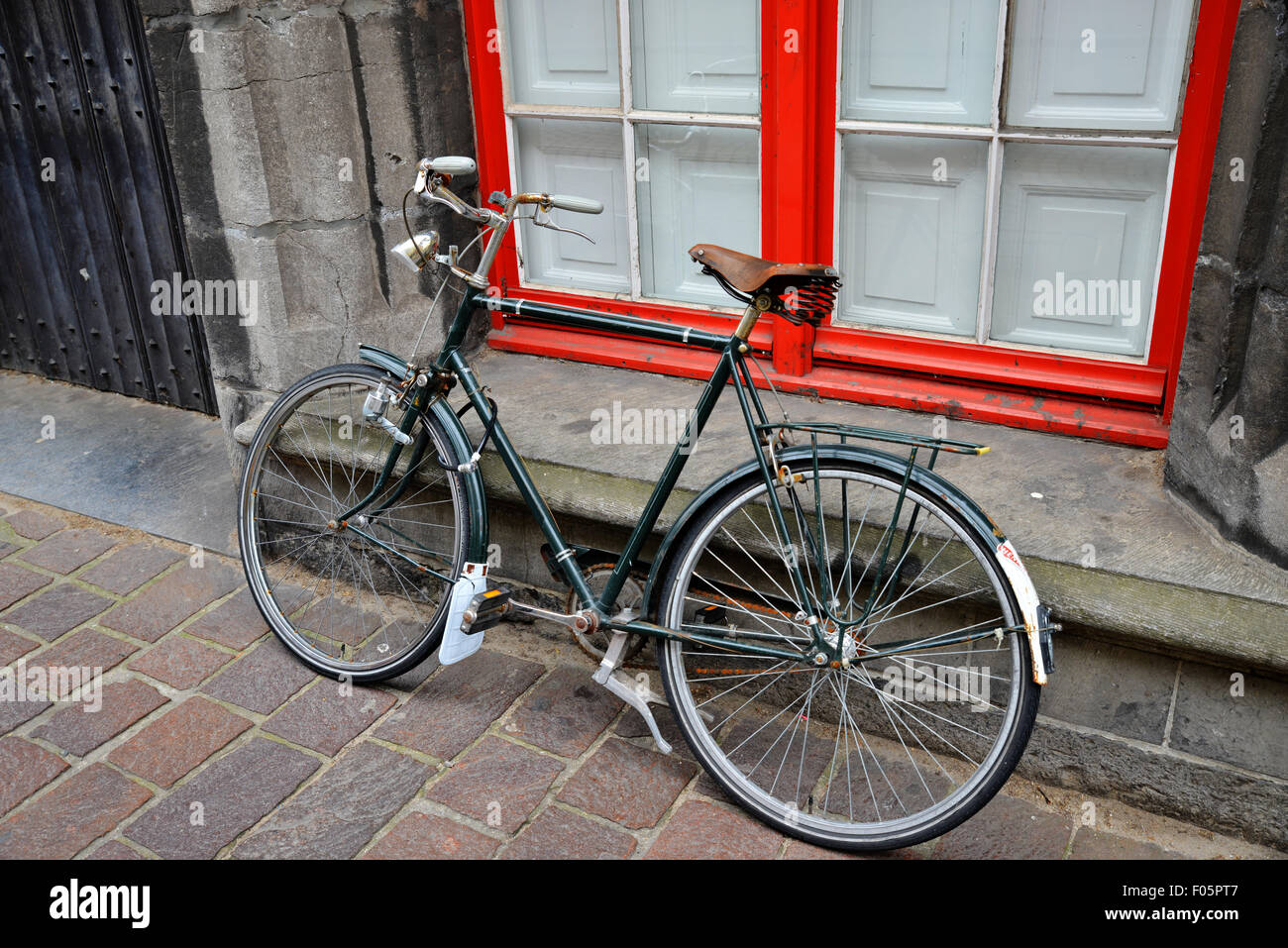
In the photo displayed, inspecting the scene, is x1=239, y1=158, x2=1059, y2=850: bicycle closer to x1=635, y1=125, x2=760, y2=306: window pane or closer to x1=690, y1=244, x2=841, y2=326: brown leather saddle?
x1=690, y1=244, x2=841, y2=326: brown leather saddle

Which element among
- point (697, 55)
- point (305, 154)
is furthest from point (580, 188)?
point (305, 154)

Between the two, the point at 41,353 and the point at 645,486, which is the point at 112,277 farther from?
the point at 645,486

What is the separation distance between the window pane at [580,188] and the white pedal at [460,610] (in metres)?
1.22

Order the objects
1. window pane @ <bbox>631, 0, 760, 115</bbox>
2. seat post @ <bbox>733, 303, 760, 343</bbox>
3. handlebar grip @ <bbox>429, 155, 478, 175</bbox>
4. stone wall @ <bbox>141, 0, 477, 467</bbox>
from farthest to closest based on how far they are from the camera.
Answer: stone wall @ <bbox>141, 0, 477, 467</bbox>
window pane @ <bbox>631, 0, 760, 115</bbox>
handlebar grip @ <bbox>429, 155, 478, 175</bbox>
seat post @ <bbox>733, 303, 760, 343</bbox>

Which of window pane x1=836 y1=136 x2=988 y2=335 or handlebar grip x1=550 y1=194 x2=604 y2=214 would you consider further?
window pane x1=836 y1=136 x2=988 y2=335

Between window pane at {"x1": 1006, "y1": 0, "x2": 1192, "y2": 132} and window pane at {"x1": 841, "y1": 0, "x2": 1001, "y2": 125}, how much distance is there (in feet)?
0.29

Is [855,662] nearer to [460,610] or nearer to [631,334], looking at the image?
[631,334]

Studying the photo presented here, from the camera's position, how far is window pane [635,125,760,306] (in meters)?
3.61

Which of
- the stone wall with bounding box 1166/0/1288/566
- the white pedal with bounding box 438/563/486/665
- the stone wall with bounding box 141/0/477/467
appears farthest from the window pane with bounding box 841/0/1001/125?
the white pedal with bounding box 438/563/486/665

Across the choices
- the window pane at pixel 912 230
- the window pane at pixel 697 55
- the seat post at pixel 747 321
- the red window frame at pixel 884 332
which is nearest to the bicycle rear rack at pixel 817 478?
the seat post at pixel 747 321

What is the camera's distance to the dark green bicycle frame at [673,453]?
272 cm

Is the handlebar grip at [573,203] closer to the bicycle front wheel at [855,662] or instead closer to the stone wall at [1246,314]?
the bicycle front wheel at [855,662]

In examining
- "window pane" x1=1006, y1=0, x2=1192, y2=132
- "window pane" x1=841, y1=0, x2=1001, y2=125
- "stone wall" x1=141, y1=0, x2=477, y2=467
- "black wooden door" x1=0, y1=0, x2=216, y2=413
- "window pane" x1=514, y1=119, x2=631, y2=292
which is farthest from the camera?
"black wooden door" x1=0, y1=0, x2=216, y2=413

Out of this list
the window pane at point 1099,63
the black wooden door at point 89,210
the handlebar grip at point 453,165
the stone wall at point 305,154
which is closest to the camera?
the window pane at point 1099,63
